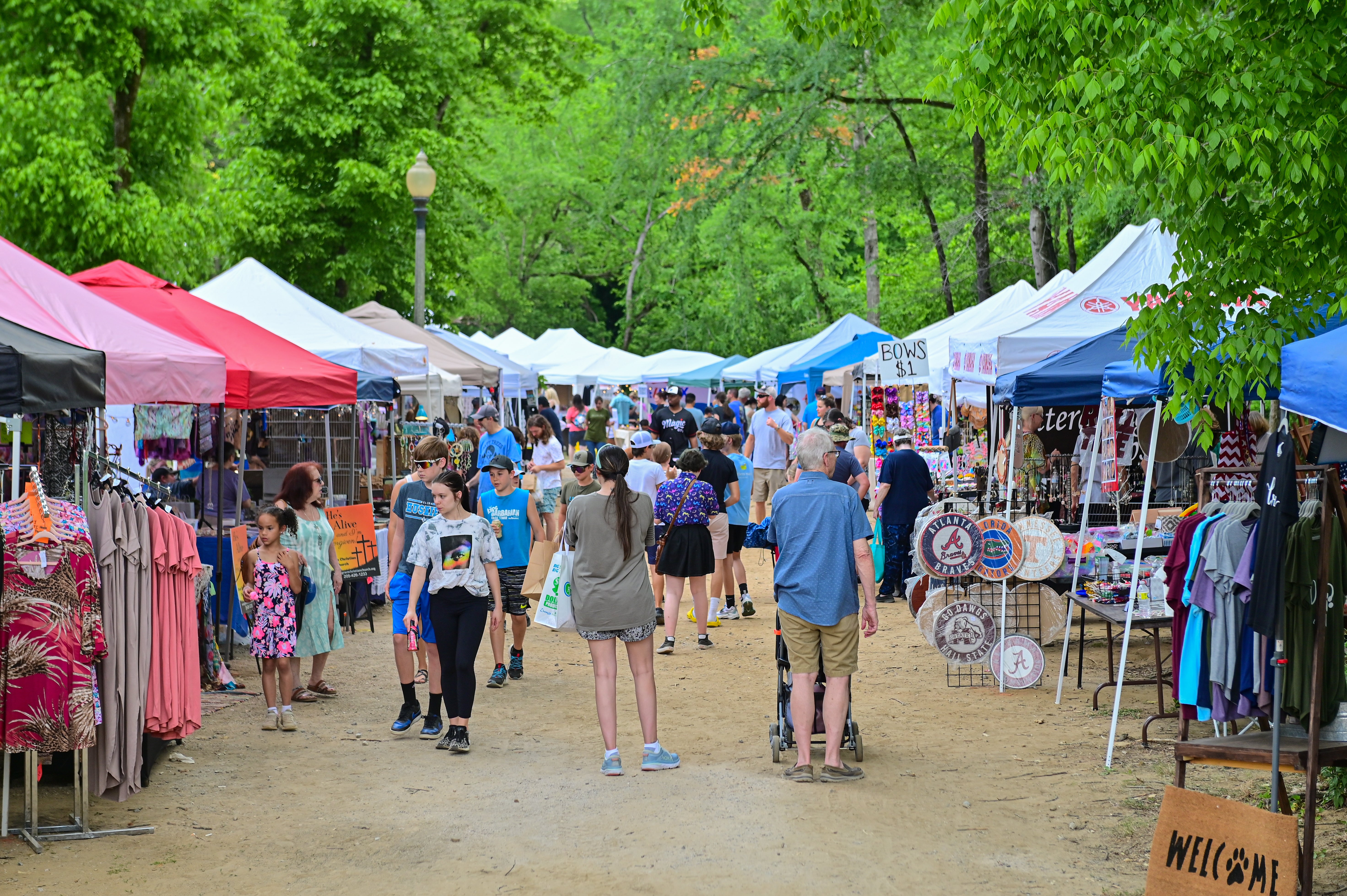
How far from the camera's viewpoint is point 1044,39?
19.7ft

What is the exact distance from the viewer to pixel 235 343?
34.7 feet

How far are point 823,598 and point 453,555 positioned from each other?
228 cm

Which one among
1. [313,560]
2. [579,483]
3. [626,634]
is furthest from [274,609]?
[579,483]

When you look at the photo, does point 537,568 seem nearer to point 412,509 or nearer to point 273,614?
point 412,509

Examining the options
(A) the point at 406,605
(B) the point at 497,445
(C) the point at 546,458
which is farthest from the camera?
(C) the point at 546,458

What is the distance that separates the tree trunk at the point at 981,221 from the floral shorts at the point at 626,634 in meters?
15.3

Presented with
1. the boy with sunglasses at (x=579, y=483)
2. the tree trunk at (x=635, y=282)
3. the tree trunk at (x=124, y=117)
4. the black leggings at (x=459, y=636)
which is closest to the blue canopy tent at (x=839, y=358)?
the boy with sunglasses at (x=579, y=483)

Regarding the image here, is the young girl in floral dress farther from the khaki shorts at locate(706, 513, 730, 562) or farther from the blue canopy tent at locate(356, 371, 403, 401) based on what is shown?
the blue canopy tent at locate(356, 371, 403, 401)


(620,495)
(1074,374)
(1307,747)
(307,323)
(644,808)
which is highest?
(307,323)

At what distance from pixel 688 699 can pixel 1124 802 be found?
355 cm

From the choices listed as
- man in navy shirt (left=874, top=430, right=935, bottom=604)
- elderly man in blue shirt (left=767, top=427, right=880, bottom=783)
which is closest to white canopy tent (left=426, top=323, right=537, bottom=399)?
man in navy shirt (left=874, top=430, right=935, bottom=604)

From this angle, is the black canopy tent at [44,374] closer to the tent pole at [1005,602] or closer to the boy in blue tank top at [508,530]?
the boy in blue tank top at [508,530]

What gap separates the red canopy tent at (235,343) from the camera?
10.1 m

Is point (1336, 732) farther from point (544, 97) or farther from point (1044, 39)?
point (544, 97)
